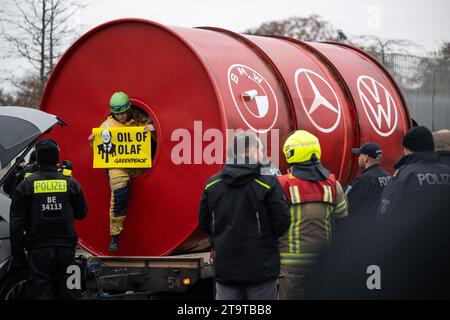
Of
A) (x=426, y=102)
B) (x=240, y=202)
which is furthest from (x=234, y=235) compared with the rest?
(x=426, y=102)

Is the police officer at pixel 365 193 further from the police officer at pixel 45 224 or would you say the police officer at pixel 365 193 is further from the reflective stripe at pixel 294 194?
the police officer at pixel 45 224

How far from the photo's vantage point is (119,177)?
7.59 m

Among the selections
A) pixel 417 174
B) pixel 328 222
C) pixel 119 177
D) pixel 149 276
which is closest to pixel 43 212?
pixel 119 177

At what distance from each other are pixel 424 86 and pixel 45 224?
1765 cm

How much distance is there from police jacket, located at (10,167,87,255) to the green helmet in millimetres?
864

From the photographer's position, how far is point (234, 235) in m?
5.43

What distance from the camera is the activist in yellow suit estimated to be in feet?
24.6

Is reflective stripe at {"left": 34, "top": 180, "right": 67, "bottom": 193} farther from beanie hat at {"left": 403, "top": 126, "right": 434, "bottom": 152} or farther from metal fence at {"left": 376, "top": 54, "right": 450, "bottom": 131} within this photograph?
metal fence at {"left": 376, "top": 54, "right": 450, "bottom": 131}

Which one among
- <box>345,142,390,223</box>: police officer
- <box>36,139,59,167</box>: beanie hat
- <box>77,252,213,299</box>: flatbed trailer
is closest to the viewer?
<box>77,252,213,299</box>: flatbed trailer

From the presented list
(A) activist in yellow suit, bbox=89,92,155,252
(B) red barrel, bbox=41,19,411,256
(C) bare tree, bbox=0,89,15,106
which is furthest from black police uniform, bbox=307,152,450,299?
(C) bare tree, bbox=0,89,15,106

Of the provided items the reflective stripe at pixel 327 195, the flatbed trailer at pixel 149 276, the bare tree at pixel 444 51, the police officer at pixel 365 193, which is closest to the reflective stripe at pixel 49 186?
the flatbed trailer at pixel 149 276

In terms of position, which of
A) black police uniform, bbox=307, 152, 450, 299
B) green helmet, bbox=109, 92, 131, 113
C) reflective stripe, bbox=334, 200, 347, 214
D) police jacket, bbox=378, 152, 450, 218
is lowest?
reflective stripe, bbox=334, 200, 347, 214

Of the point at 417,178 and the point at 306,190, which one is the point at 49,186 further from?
the point at 417,178
